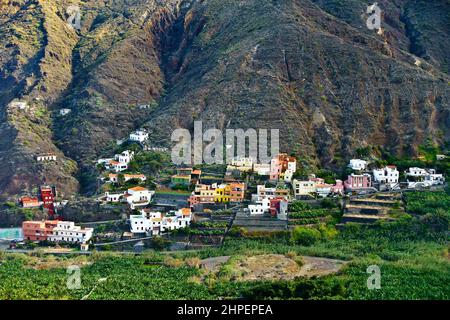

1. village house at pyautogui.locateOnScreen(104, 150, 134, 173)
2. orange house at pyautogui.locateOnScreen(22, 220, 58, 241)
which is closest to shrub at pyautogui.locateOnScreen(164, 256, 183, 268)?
orange house at pyautogui.locateOnScreen(22, 220, 58, 241)

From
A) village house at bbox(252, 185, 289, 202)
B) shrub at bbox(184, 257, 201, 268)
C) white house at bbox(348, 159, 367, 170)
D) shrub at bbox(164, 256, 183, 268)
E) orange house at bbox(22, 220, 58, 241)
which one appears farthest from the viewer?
white house at bbox(348, 159, 367, 170)

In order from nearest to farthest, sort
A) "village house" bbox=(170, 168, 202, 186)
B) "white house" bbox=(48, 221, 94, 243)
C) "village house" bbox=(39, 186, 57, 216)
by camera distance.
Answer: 1. "white house" bbox=(48, 221, 94, 243)
2. "village house" bbox=(39, 186, 57, 216)
3. "village house" bbox=(170, 168, 202, 186)

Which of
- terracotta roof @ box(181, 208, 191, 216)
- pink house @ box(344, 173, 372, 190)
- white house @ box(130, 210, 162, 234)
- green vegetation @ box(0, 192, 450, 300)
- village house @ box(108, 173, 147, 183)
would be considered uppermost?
village house @ box(108, 173, 147, 183)

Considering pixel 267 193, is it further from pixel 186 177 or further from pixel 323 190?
pixel 186 177

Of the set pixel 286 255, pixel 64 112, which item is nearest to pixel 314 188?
pixel 286 255

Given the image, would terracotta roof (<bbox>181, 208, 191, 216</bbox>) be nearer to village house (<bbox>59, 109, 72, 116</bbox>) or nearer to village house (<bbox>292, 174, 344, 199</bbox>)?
village house (<bbox>292, 174, 344, 199</bbox>)

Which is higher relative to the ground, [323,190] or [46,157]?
[46,157]
